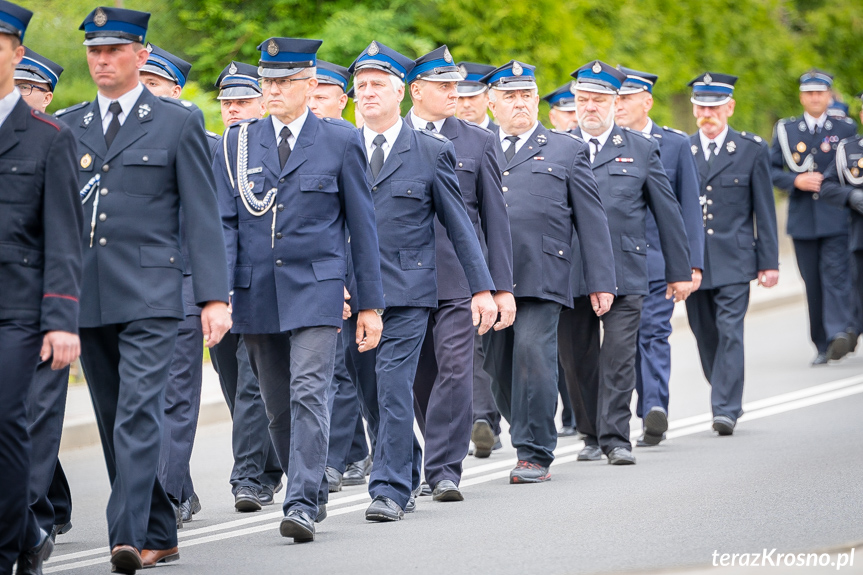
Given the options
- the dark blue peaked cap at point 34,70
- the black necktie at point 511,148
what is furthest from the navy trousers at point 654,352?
the dark blue peaked cap at point 34,70

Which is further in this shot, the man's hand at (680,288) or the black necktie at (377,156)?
the man's hand at (680,288)

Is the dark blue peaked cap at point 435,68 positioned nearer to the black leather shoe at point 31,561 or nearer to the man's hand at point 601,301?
the man's hand at point 601,301

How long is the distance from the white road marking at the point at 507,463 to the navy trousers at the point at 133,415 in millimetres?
564

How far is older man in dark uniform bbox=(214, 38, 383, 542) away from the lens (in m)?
6.96

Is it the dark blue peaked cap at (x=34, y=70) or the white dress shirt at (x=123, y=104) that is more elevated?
the white dress shirt at (x=123, y=104)

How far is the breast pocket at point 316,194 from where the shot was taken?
7.15 m

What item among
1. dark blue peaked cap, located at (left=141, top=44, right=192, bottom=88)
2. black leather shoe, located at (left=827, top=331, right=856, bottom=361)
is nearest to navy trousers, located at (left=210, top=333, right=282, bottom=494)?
dark blue peaked cap, located at (left=141, top=44, right=192, bottom=88)

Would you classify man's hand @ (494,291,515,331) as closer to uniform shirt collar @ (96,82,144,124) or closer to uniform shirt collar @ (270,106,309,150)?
uniform shirt collar @ (270,106,309,150)

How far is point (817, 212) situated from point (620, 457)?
645 centimetres

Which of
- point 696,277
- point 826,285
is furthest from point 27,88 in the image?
point 826,285

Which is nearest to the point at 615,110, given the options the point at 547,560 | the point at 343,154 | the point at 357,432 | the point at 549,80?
the point at 357,432

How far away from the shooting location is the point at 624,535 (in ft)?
22.3

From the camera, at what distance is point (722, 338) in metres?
11.1

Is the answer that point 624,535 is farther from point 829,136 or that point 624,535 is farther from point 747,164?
point 829,136
